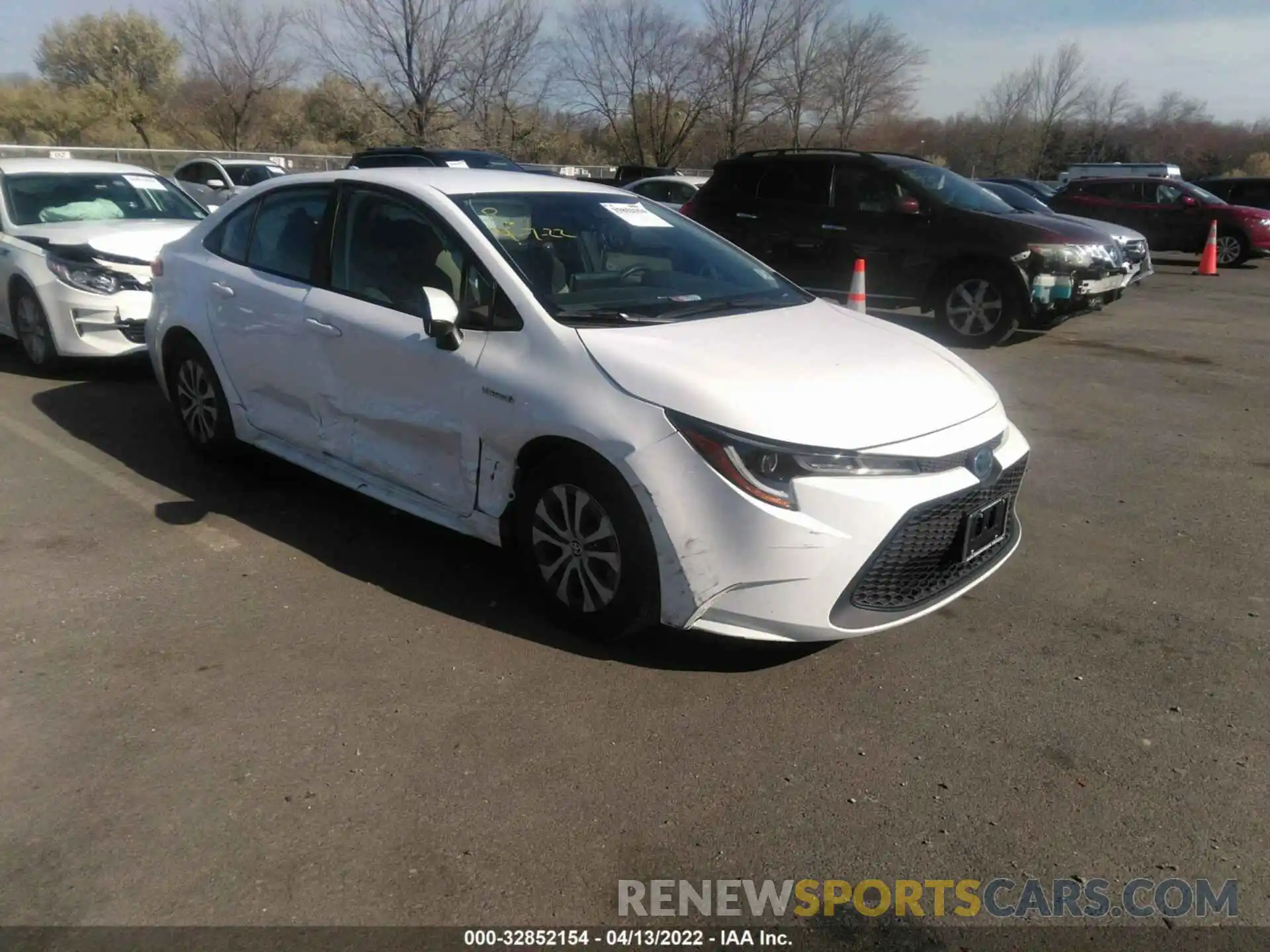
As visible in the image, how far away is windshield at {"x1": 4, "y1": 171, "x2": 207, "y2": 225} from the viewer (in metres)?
8.27

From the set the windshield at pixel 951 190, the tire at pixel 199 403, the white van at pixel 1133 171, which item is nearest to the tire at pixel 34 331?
the tire at pixel 199 403

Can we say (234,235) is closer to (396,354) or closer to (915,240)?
(396,354)

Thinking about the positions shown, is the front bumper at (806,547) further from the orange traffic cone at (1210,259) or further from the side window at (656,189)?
the orange traffic cone at (1210,259)

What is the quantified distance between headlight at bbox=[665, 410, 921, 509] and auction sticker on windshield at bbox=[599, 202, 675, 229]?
1.80 meters

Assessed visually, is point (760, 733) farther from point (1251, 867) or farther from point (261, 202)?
point (261, 202)

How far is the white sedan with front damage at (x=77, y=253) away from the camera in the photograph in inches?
288

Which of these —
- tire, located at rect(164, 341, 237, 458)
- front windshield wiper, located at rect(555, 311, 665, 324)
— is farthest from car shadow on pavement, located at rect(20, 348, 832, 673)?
front windshield wiper, located at rect(555, 311, 665, 324)

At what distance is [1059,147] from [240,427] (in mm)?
63747

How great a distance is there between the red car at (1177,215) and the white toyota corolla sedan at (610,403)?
17903 millimetres

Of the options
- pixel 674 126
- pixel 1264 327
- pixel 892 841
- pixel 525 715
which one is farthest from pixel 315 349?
pixel 674 126

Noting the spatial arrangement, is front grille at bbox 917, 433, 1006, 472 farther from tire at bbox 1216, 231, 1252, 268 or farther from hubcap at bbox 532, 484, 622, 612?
tire at bbox 1216, 231, 1252, 268

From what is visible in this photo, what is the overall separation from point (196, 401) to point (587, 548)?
303 cm

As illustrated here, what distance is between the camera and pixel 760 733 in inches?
126

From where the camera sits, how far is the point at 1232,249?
1936cm
